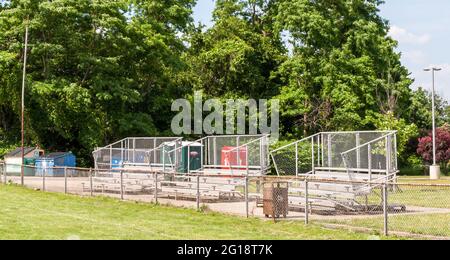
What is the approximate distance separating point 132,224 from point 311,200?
5637 millimetres

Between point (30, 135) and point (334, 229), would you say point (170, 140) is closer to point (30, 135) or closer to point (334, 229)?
point (334, 229)

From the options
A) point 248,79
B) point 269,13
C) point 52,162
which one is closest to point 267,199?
point 52,162

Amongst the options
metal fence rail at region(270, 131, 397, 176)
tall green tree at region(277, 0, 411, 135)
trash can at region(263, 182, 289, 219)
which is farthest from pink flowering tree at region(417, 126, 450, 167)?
trash can at region(263, 182, 289, 219)

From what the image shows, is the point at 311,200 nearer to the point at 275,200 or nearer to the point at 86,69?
the point at 275,200

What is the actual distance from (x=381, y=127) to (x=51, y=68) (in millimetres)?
26045

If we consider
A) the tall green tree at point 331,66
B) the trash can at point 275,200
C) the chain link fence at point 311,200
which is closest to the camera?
the chain link fence at point 311,200

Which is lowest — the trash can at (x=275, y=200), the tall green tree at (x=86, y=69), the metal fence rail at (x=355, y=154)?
the trash can at (x=275, y=200)

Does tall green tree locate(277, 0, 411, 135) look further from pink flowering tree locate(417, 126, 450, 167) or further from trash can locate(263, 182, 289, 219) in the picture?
trash can locate(263, 182, 289, 219)

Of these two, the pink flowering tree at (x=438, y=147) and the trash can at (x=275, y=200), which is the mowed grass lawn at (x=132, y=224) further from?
the pink flowering tree at (x=438, y=147)

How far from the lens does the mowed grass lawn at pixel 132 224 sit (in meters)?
13.8

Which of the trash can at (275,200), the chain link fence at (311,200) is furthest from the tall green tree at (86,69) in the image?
the trash can at (275,200)

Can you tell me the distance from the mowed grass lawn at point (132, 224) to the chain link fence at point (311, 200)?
0.84 meters

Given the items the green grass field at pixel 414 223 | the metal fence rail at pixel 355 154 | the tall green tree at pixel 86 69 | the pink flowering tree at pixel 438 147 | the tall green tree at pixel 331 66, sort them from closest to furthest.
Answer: the green grass field at pixel 414 223
the metal fence rail at pixel 355 154
the tall green tree at pixel 86 69
the tall green tree at pixel 331 66
the pink flowering tree at pixel 438 147

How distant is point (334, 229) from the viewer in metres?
15.1
